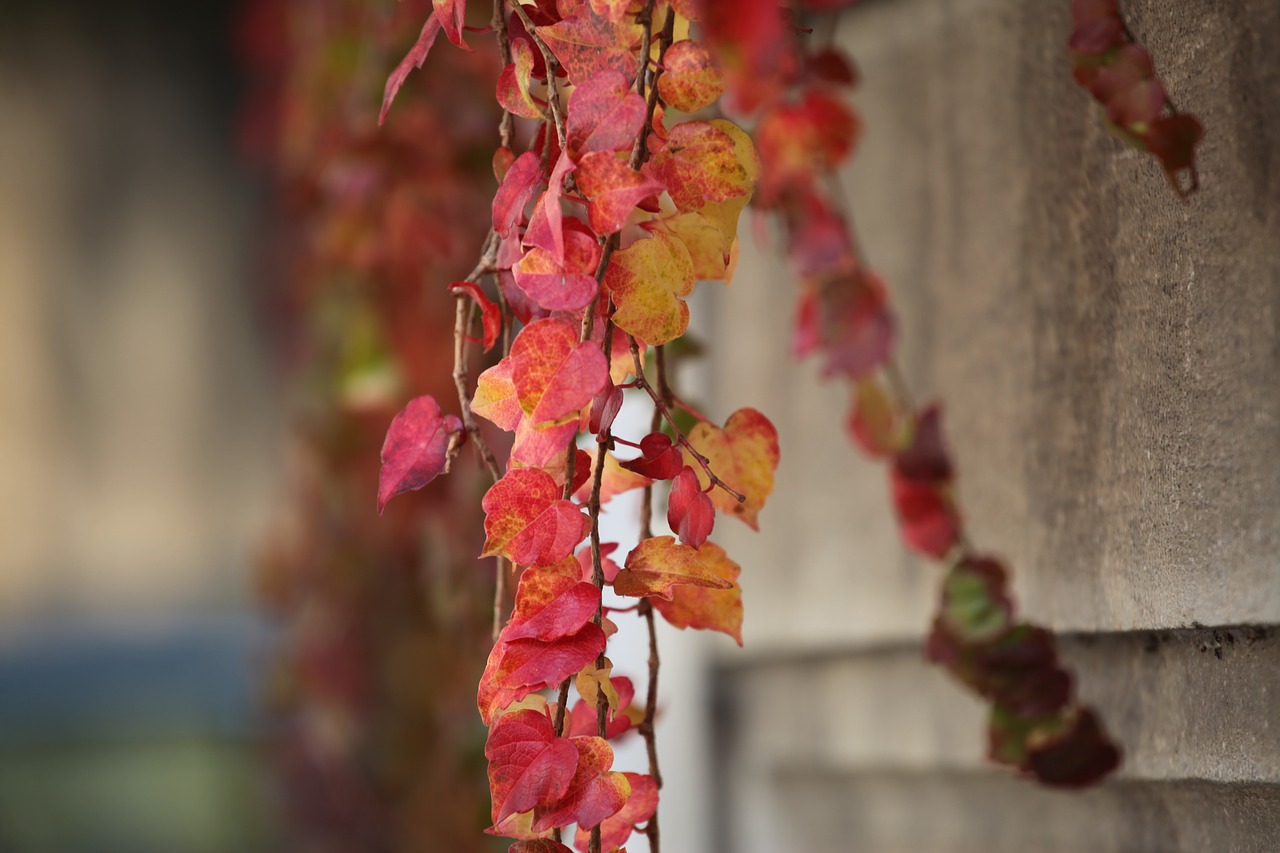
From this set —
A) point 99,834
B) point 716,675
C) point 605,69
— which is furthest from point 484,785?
point 99,834

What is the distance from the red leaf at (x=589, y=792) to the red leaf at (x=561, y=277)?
15cm

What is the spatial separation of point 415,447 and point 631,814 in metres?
0.16

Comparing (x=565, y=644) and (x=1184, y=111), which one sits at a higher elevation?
(x=1184, y=111)

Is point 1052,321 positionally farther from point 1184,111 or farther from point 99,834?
point 99,834

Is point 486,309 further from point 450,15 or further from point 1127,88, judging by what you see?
point 1127,88

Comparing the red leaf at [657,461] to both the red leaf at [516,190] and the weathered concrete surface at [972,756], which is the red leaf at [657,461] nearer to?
the red leaf at [516,190]

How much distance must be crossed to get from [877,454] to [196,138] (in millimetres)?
1385

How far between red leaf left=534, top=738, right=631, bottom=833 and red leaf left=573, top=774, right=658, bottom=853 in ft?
0.19

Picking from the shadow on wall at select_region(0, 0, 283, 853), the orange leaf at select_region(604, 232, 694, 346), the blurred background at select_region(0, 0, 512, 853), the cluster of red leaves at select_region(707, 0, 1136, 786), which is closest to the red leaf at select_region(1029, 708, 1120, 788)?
the cluster of red leaves at select_region(707, 0, 1136, 786)

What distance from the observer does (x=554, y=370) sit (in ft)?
1.27

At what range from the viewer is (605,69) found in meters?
0.40

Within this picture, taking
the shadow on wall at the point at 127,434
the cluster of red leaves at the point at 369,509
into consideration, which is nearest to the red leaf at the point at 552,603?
the cluster of red leaves at the point at 369,509

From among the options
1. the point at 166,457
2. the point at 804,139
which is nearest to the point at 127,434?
the point at 166,457

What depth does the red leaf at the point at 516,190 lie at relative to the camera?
1.36ft
